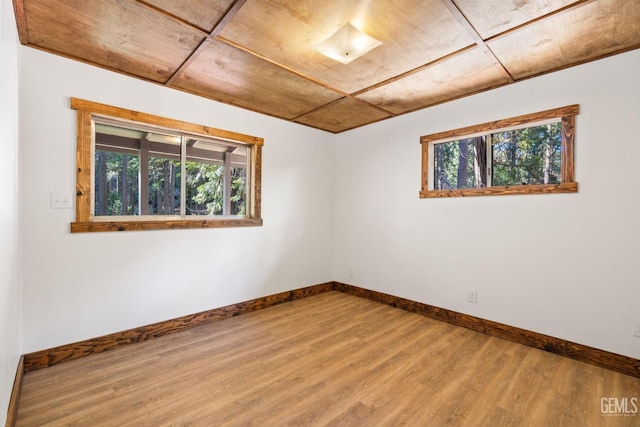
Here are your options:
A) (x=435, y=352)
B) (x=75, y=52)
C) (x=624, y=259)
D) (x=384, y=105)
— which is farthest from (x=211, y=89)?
(x=624, y=259)

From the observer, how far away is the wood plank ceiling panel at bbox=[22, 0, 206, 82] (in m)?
1.87

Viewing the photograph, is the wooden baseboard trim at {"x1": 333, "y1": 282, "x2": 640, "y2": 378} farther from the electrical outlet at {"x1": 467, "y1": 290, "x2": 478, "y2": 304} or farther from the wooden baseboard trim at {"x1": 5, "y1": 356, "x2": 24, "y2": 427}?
the wooden baseboard trim at {"x1": 5, "y1": 356, "x2": 24, "y2": 427}

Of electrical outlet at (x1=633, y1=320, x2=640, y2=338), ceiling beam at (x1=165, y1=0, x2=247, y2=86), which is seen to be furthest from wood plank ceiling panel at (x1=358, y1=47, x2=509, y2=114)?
electrical outlet at (x1=633, y1=320, x2=640, y2=338)

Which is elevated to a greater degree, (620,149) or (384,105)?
(384,105)

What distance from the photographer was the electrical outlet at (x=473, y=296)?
3105 mm

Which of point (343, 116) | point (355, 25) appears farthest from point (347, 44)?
point (343, 116)

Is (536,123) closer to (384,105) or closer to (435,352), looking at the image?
(384,105)

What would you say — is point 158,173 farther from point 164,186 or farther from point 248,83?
point 248,83

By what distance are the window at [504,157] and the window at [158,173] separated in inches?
87.7

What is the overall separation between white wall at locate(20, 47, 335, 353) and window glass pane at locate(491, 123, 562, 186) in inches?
96.7

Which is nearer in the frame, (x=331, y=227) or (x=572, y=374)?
(x=572, y=374)

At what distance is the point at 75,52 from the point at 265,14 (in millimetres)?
1654

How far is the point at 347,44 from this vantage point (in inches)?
84.6

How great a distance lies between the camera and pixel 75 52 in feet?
7.70
